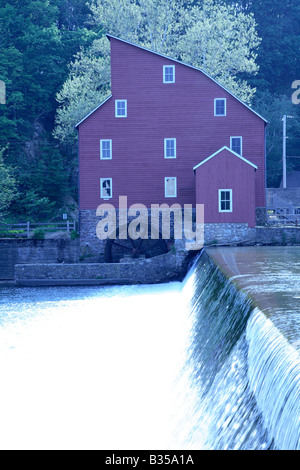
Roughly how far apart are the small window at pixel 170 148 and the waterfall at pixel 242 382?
18728 mm

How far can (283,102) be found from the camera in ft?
167

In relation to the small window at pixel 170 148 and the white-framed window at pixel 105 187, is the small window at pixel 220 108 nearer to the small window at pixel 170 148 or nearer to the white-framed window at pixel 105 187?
the small window at pixel 170 148

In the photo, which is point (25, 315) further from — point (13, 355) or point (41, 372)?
point (41, 372)

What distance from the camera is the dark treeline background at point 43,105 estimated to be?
4006 cm

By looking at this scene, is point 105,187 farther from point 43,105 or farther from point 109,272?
point 43,105

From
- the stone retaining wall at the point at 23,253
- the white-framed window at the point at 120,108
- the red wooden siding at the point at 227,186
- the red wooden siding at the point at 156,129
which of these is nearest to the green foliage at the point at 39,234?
the stone retaining wall at the point at 23,253

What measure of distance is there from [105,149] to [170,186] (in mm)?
3561

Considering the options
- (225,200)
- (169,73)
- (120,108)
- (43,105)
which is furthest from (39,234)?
(43,105)

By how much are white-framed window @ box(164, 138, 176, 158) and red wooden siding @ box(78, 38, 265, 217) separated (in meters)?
0.20

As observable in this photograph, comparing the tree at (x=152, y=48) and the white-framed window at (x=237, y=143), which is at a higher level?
the tree at (x=152, y=48)

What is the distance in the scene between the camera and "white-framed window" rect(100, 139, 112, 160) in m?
30.4

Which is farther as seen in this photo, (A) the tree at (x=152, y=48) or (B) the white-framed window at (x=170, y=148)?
(A) the tree at (x=152, y=48)

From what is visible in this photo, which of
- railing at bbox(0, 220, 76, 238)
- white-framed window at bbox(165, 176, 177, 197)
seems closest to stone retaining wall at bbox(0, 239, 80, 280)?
railing at bbox(0, 220, 76, 238)
